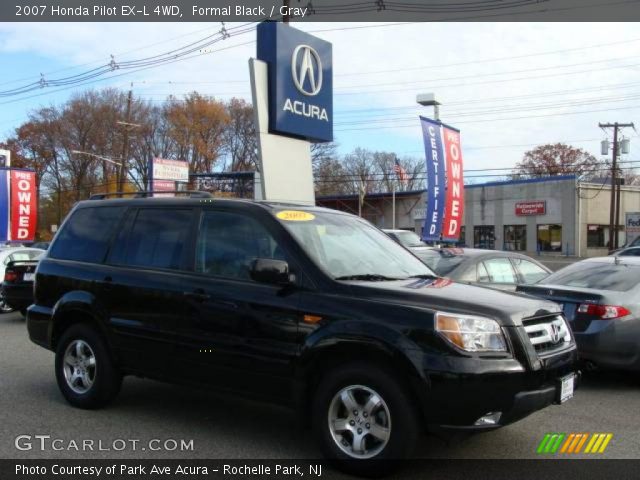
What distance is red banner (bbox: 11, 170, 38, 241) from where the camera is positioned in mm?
25109

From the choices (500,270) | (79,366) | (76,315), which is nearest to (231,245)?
(76,315)

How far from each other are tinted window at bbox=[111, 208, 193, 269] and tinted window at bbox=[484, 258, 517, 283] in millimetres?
5206

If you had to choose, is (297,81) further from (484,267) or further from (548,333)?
(548,333)

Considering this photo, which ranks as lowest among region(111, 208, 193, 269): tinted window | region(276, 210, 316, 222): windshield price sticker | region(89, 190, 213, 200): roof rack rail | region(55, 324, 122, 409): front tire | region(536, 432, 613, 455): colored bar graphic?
region(536, 432, 613, 455): colored bar graphic

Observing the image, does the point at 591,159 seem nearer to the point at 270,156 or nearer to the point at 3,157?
the point at 3,157

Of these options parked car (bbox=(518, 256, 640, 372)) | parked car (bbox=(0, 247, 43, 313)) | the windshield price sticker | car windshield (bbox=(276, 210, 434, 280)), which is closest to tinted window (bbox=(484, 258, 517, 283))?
parked car (bbox=(518, 256, 640, 372))

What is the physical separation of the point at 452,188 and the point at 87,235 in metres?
13.9

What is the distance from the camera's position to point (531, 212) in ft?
162

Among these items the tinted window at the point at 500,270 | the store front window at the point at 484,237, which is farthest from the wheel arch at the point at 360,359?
the store front window at the point at 484,237

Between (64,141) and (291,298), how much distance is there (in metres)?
62.2

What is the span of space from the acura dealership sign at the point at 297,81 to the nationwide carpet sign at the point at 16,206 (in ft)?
52.7

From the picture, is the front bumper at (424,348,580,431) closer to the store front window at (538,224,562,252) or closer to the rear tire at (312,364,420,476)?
the rear tire at (312,364,420,476)

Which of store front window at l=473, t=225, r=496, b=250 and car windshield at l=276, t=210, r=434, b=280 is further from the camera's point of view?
store front window at l=473, t=225, r=496, b=250

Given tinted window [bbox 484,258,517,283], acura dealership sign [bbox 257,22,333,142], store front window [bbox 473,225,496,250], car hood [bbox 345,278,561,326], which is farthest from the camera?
store front window [bbox 473,225,496,250]
